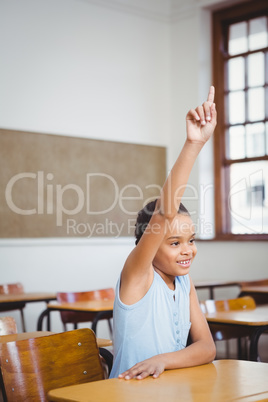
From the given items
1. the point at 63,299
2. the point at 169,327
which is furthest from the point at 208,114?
the point at 63,299

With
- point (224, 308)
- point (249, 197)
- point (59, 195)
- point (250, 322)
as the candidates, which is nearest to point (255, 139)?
point (249, 197)

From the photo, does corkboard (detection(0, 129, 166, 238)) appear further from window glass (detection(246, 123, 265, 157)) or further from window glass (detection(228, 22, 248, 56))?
window glass (detection(228, 22, 248, 56))

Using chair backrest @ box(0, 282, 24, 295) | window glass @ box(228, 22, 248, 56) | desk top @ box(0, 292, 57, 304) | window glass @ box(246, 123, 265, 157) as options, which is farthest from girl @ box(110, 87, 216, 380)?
window glass @ box(228, 22, 248, 56)

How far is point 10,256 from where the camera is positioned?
18.7 feet

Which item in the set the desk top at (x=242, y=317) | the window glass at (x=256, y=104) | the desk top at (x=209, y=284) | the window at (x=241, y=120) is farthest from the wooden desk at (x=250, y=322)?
the window glass at (x=256, y=104)

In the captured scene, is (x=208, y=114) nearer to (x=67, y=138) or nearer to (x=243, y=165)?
(x=67, y=138)

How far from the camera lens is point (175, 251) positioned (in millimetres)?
1957

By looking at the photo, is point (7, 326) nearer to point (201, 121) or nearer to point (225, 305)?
point (225, 305)

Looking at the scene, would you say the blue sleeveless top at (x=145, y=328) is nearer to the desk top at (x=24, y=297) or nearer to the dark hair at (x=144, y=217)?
the dark hair at (x=144, y=217)

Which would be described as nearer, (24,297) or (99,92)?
(24,297)

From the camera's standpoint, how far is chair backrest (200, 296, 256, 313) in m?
3.52

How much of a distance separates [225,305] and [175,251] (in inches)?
69.6

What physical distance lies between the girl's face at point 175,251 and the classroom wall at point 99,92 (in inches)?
153

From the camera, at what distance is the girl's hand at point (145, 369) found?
169 centimetres
